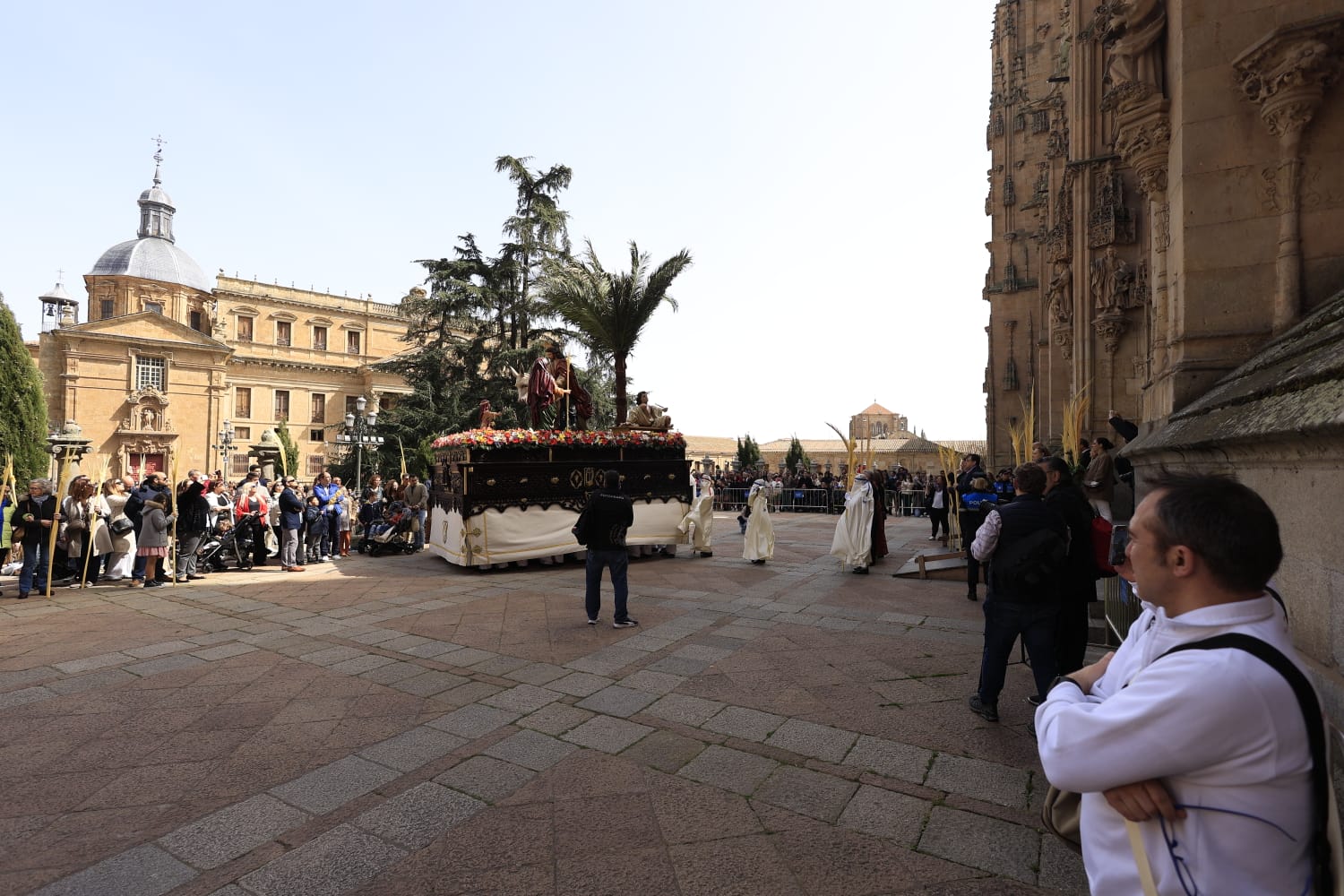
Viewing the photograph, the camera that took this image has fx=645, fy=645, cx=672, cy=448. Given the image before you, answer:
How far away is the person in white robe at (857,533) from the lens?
9.83 metres

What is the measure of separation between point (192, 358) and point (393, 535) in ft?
140

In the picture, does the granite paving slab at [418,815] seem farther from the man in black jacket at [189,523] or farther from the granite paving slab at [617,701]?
the man in black jacket at [189,523]

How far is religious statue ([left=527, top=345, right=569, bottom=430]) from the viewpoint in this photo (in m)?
11.6

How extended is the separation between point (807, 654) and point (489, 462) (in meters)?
6.54

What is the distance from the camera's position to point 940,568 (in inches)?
366

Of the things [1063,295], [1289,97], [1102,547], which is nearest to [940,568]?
[1102,547]

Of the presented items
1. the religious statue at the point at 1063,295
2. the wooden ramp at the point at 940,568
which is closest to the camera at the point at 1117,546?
the wooden ramp at the point at 940,568

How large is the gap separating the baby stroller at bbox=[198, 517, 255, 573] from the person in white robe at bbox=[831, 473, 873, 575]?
9.95 metres

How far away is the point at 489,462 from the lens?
10383 millimetres

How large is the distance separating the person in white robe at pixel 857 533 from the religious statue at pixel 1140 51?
5.91 metres

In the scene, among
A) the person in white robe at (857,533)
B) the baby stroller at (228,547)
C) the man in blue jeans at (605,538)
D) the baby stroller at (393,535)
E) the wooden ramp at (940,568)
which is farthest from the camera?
the baby stroller at (393,535)

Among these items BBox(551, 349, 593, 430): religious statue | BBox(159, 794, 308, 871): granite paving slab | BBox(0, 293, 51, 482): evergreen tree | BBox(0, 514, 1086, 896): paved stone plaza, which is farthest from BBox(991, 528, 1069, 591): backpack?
BBox(0, 293, 51, 482): evergreen tree

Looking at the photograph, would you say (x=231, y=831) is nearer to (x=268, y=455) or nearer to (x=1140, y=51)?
(x=1140, y=51)

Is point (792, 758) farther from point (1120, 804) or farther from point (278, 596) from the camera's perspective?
→ point (278, 596)
